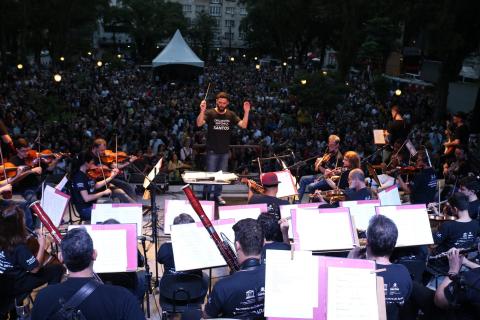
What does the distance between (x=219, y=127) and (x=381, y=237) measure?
5592mm

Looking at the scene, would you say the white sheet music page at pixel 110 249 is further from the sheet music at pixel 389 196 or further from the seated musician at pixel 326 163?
the seated musician at pixel 326 163

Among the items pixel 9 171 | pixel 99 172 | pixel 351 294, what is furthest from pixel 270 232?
pixel 9 171

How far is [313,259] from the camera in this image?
154 inches

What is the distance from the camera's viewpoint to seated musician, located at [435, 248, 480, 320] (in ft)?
13.3

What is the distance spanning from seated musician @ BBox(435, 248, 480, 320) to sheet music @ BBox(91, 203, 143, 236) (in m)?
3.56

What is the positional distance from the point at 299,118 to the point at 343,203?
17492 mm

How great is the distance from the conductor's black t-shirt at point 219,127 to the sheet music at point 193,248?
418 centimetres

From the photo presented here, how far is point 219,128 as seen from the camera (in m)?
9.51

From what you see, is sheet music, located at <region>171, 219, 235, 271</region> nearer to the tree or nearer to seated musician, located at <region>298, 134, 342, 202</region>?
seated musician, located at <region>298, 134, 342, 202</region>

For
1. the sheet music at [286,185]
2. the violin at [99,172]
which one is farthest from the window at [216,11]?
the sheet music at [286,185]

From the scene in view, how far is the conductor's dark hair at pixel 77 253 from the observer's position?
370cm

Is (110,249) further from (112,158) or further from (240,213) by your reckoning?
(112,158)

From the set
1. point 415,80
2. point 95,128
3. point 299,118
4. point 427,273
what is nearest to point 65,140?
point 95,128

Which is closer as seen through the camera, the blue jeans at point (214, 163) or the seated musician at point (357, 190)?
the seated musician at point (357, 190)
